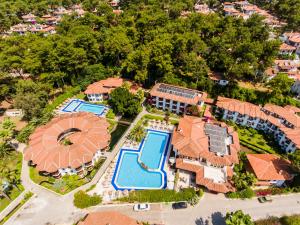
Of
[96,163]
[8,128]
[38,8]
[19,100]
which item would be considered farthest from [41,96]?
[38,8]

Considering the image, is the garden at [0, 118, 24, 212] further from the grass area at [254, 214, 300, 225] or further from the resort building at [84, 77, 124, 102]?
the grass area at [254, 214, 300, 225]

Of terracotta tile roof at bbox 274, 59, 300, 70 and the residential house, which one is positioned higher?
the residential house

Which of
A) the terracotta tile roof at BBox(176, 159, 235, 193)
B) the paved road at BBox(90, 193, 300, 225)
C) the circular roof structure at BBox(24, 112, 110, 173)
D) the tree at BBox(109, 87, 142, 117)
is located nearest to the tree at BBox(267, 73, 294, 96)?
the paved road at BBox(90, 193, 300, 225)


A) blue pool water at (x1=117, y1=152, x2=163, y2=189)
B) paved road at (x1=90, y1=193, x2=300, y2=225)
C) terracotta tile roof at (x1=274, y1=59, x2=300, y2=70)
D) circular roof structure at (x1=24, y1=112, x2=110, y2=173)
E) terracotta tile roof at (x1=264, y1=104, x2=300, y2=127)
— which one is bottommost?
paved road at (x1=90, y1=193, x2=300, y2=225)

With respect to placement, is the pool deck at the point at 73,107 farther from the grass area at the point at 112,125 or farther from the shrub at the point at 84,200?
the shrub at the point at 84,200

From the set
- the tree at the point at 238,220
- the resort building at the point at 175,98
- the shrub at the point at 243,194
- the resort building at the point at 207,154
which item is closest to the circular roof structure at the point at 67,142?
the resort building at the point at 207,154

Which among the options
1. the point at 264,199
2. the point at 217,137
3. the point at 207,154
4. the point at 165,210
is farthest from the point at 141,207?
the point at 264,199
